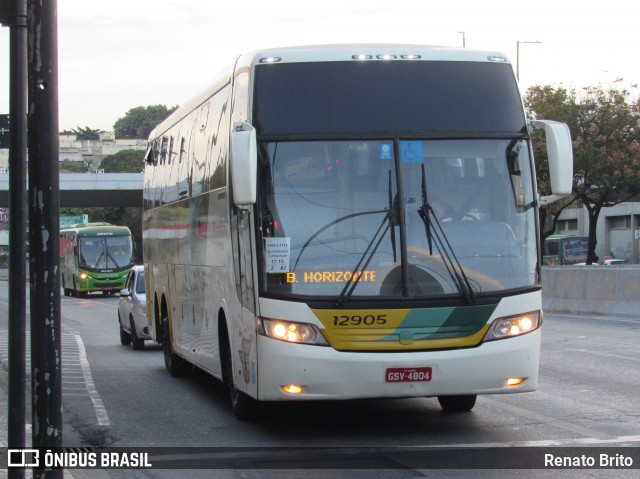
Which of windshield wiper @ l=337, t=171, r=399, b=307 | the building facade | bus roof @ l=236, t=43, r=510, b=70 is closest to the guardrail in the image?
bus roof @ l=236, t=43, r=510, b=70

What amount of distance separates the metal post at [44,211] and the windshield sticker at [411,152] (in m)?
4.75

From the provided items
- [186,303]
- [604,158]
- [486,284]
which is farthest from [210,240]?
[604,158]

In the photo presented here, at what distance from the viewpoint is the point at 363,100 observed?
962cm

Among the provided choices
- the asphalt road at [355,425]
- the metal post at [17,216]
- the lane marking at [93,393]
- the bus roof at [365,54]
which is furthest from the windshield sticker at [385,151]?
the lane marking at [93,393]

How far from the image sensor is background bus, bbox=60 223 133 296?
5425cm

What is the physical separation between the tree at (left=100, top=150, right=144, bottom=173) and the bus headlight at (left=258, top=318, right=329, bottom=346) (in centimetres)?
12438

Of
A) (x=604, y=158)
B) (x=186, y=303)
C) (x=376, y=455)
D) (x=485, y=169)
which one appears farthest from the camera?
(x=604, y=158)

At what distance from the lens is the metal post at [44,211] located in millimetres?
4941

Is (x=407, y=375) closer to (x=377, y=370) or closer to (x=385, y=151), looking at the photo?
(x=377, y=370)

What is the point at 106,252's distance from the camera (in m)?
54.8

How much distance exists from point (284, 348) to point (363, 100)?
2.28m

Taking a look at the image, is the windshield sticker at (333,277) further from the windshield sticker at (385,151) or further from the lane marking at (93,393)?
the lane marking at (93,393)

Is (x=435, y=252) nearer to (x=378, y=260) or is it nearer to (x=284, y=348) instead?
(x=378, y=260)

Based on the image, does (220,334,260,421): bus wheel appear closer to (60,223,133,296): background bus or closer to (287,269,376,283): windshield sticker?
(287,269,376,283): windshield sticker
